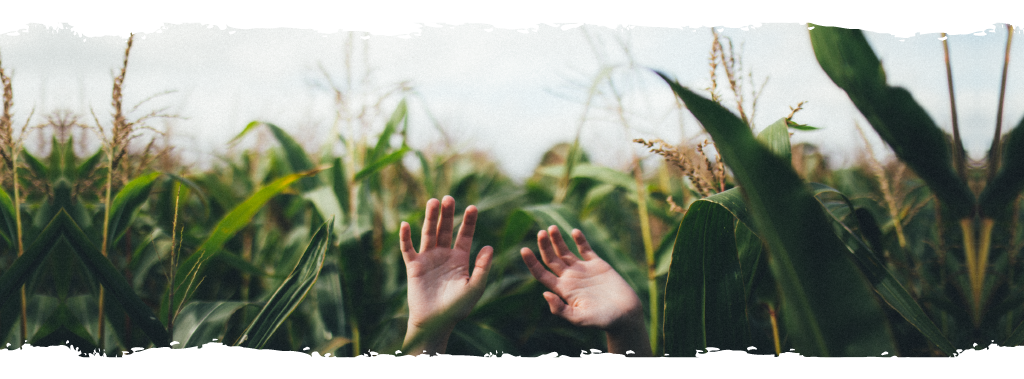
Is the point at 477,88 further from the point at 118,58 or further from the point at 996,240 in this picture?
the point at 996,240

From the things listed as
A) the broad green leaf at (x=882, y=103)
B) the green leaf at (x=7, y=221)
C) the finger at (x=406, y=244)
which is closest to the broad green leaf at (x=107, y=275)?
the green leaf at (x=7, y=221)

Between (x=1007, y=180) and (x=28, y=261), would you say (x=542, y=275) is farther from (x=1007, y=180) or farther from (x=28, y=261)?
(x=28, y=261)

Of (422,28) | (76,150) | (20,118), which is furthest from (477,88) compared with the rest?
(76,150)

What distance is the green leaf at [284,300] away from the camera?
716 mm

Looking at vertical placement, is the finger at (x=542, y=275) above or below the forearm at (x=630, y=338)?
above

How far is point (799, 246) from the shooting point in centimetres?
42

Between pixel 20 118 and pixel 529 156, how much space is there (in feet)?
2.89

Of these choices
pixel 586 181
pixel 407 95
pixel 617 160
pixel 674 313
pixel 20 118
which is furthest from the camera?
pixel 586 181

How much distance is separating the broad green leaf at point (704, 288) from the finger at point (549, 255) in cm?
19

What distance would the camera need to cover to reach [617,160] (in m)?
1.13

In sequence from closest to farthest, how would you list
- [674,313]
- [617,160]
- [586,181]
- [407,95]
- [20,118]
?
[674,313] < [20,118] < [407,95] < [617,160] < [586,181]

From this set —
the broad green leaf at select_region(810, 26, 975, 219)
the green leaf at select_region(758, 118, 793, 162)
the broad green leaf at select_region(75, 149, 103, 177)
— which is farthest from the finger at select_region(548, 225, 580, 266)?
the broad green leaf at select_region(75, 149, 103, 177)

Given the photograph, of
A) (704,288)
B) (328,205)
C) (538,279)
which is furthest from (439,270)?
(704,288)

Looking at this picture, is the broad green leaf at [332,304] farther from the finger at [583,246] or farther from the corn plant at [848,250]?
the corn plant at [848,250]
